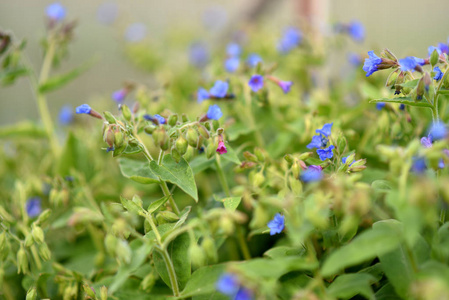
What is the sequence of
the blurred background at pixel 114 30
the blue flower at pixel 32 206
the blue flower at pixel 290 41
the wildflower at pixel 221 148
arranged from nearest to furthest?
the wildflower at pixel 221 148 → the blue flower at pixel 32 206 → the blue flower at pixel 290 41 → the blurred background at pixel 114 30

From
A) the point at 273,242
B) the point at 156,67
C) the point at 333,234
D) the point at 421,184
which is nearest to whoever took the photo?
the point at 421,184

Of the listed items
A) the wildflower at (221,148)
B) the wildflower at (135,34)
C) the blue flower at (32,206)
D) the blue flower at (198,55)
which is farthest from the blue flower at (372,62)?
the wildflower at (135,34)

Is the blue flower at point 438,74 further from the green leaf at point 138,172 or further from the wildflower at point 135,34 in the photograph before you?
the wildflower at point 135,34

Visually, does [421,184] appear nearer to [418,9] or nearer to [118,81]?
[118,81]

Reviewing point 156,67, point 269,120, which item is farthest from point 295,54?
point 156,67

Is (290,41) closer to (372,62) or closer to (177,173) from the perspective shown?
(372,62)

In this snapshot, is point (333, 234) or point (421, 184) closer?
point (421, 184)

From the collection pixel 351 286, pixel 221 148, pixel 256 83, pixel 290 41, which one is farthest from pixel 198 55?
pixel 351 286
